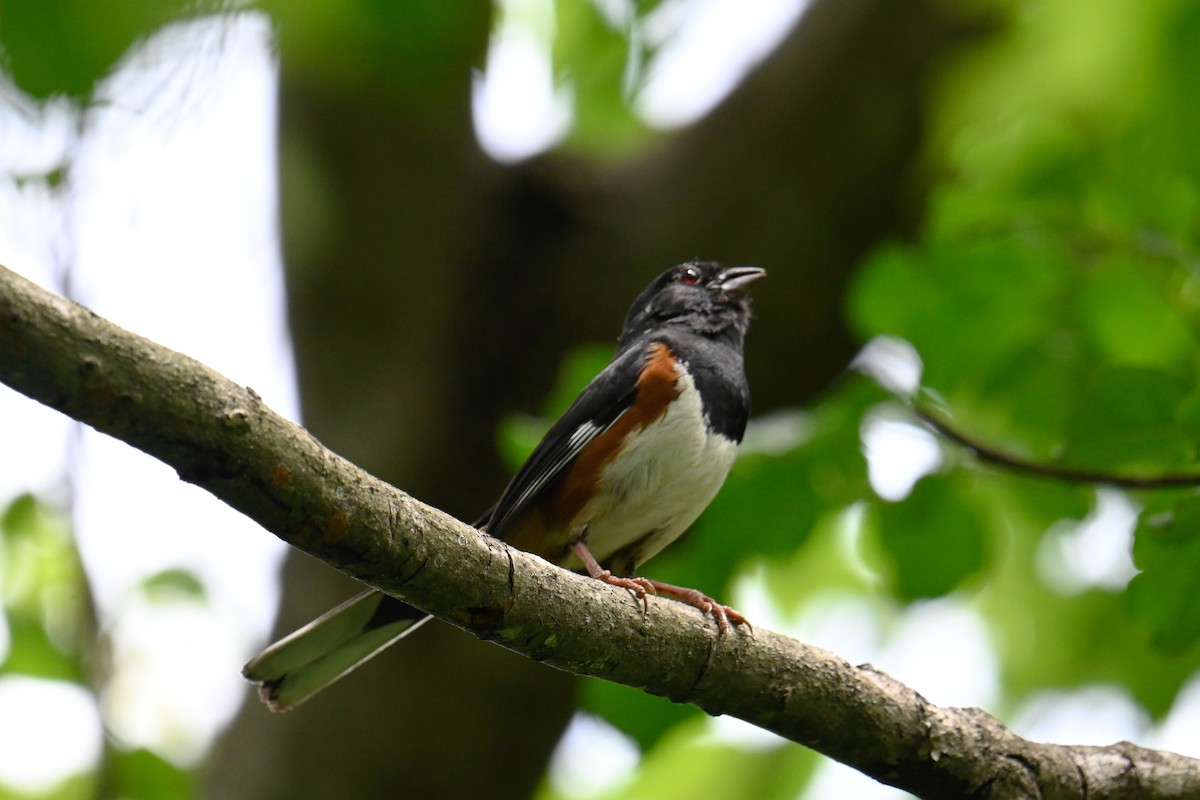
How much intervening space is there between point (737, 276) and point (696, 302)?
202mm

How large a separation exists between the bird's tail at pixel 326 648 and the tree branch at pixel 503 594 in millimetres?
1125

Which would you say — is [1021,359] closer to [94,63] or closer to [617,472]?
[617,472]

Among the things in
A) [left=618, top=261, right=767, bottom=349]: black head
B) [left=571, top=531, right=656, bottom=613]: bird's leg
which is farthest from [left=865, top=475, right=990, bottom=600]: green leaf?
[left=618, top=261, right=767, bottom=349]: black head

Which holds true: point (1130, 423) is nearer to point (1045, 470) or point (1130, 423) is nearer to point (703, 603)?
point (1045, 470)

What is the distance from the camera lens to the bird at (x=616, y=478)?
3668mm

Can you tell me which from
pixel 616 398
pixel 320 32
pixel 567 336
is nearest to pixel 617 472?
pixel 616 398

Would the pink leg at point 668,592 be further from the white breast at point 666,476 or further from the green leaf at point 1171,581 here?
the green leaf at point 1171,581

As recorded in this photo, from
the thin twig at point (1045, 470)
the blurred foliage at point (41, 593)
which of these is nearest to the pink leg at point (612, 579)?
the thin twig at point (1045, 470)

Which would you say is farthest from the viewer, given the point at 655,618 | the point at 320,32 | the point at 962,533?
the point at 962,533

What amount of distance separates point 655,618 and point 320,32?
5.01ft

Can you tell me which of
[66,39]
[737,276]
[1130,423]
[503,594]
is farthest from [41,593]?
[1130,423]

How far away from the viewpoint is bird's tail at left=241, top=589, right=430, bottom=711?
3.49 meters

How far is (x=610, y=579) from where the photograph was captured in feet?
11.3

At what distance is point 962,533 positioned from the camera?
2.96 m
